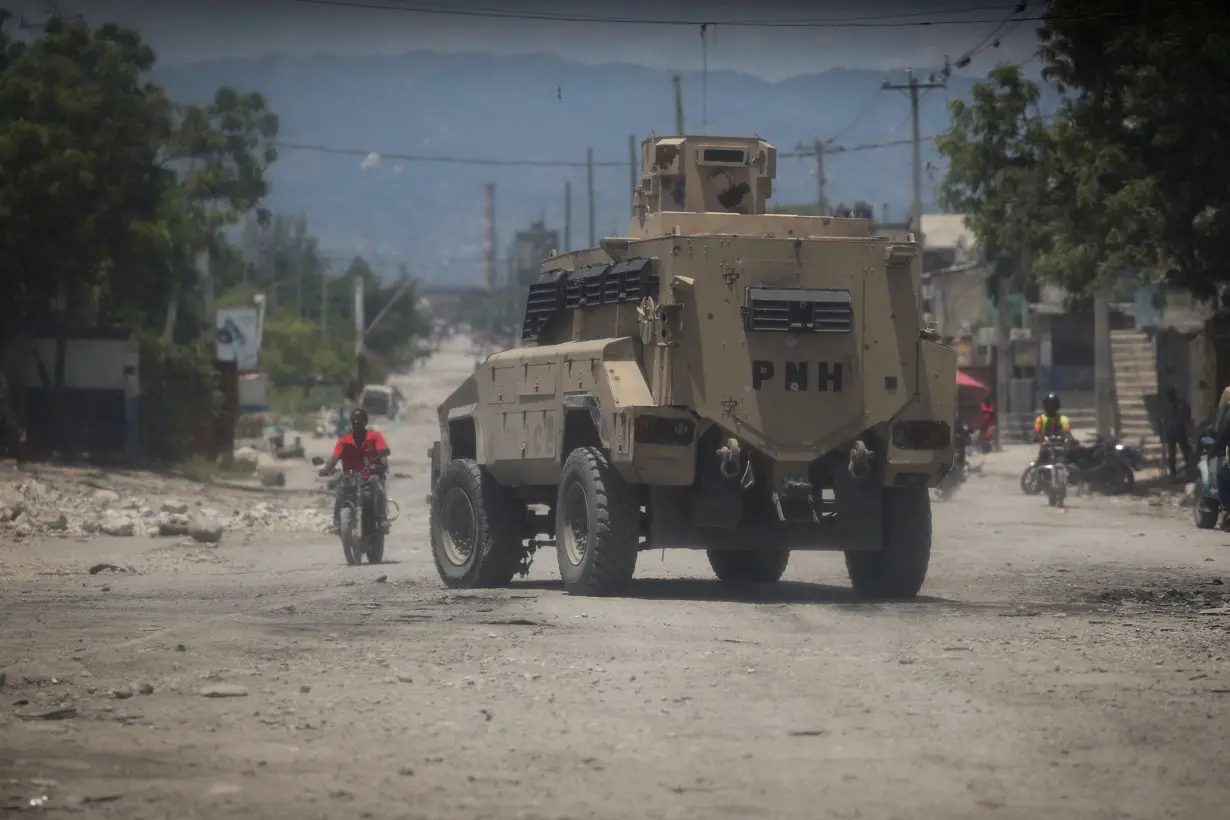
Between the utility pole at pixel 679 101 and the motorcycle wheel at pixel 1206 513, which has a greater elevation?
the utility pole at pixel 679 101

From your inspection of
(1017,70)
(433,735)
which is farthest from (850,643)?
(1017,70)

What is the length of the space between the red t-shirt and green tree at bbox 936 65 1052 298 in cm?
1731

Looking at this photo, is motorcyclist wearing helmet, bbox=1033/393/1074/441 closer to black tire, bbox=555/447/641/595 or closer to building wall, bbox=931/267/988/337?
black tire, bbox=555/447/641/595

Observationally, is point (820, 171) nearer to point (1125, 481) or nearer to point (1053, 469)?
point (1125, 481)

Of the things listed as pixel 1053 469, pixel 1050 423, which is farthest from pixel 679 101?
pixel 1053 469

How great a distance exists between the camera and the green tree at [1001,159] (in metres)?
35.5

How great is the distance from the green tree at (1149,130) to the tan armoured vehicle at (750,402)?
632 inches

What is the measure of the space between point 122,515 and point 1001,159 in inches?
694

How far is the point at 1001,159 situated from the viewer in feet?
119

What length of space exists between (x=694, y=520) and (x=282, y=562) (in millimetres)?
9427

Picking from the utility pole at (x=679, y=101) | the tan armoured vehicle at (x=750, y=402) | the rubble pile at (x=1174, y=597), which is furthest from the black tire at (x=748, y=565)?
the utility pole at (x=679, y=101)

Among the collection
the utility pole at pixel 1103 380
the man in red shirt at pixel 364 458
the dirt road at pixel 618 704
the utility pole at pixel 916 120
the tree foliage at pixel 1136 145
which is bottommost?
the dirt road at pixel 618 704

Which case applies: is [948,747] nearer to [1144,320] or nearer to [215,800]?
[215,800]

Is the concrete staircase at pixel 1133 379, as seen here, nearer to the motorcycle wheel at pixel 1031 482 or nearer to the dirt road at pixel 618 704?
the motorcycle wheel at pixel 1031 482
